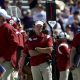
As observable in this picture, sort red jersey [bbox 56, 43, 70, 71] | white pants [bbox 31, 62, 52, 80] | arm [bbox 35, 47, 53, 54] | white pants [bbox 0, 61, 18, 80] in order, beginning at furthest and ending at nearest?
red jersey [bbox 56, 43, 70, 71] < white pants [bbox 31, 62, 52, 80] < arm [bbox 35, 47, 53, 54] < white pants [bbox 0, 61, 18, 80]

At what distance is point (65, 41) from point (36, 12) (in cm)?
810

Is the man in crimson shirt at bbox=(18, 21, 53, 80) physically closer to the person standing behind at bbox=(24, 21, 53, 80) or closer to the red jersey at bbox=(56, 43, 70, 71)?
the person standing behind at bbox=(24, 21, 53, 80)

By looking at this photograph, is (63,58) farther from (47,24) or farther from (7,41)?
(7,41)

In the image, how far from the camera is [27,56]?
12000 mm

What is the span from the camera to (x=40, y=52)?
37.3ft

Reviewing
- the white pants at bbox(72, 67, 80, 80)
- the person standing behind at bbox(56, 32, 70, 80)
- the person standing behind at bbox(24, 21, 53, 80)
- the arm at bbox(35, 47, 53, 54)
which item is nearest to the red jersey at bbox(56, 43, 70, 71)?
the person standing behind at bbox(56, 32, 70, 80)

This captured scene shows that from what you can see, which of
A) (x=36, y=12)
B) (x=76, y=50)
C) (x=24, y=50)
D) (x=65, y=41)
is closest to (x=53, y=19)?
(x=65, y=41)

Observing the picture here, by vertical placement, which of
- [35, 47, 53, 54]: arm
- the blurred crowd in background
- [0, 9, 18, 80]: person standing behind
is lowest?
the blurred crowd in background

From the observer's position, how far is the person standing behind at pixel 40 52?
11.4 meters

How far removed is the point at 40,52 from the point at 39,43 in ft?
0.62

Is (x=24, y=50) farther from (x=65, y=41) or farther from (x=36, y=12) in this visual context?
(x=36, y=12)

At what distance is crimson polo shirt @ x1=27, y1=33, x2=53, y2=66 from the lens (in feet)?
37.3

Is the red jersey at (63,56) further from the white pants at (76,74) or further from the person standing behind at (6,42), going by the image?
the person standing behind at (6,42)

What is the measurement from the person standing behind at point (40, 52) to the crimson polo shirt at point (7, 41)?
0.63m
